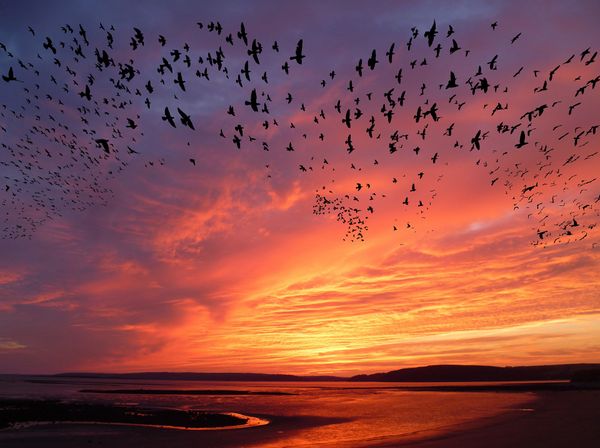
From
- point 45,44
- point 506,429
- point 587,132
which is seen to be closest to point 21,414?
point 45,44

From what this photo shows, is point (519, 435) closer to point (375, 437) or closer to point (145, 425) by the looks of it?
point (375, 437)

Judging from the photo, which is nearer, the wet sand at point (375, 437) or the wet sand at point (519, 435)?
the wet sand at point (519, 435)

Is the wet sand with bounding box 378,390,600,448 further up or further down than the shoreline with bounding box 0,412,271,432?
further down

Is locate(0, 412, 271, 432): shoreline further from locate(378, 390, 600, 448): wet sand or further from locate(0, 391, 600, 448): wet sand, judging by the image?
locate(378, 390, 600, 448): wet sand

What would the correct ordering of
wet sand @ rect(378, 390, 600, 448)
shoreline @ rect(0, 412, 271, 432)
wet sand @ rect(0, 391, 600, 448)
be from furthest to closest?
shoreline @ rect(0, 412, 271, 432)
wet sand @ rect(0, 391, 600, 448)
wet sand @ rect(378, 390, 600, 448)

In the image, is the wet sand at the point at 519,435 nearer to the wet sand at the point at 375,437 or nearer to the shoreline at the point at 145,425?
the wet sand at the point at 375,437

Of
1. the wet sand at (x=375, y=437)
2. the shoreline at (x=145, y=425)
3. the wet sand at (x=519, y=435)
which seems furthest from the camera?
the shoreline at (x=145, y=425)

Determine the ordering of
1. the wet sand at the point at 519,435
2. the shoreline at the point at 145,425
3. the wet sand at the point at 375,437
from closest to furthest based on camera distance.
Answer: the wet sand at the point at 519,435 < the wet sand at the point at 375,437 < the shoreline at the point at 145,425

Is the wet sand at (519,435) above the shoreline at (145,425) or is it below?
below

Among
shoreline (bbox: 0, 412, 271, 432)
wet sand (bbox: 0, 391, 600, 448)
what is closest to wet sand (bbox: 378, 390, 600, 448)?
wet sand (bbox: 0, 391, 600, 448)

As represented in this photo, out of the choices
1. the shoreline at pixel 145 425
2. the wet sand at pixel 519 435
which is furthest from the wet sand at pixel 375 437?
the shoreline at pixel 145 425

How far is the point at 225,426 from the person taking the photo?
36.0 m

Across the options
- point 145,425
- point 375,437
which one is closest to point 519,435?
point 375,437

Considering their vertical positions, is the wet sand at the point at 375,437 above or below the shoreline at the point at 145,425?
below
